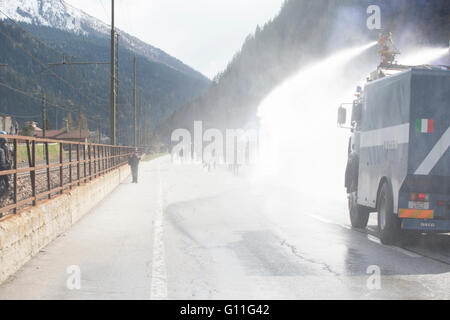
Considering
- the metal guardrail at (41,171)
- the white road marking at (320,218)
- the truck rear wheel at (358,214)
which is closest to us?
the metal guardrail at (41,171)

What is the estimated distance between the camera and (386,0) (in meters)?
69.3

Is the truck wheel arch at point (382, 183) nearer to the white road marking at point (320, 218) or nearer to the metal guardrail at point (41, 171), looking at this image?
the white road marking at point (320, 218)

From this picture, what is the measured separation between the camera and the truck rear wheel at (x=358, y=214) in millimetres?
12508

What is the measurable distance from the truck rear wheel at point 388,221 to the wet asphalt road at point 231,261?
0.62ft

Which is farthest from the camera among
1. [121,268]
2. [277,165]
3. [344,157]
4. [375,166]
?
[277,165]

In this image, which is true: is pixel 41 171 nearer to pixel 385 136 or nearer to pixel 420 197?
pixel 385 136

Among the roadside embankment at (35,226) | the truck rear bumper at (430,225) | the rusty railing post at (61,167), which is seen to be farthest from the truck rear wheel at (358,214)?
the rusty railing post at (61,167)

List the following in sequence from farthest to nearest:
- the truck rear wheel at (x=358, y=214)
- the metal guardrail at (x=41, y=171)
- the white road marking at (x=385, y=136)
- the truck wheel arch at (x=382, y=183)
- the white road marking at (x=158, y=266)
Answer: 1. the truck rear wheel at (x=358, y=214)
2. the truck wheel arch at (x=382, y=183)
3. the white road marking at (x=385, y=136)
4. the metal guardrail at (x=41, y=171)
5. the white road marking at (x=158, y=266)

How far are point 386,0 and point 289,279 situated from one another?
224 ft

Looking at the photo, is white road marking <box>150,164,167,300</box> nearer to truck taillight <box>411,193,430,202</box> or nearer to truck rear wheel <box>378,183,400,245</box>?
truck rear wheel <box>378,183,400,245</box>

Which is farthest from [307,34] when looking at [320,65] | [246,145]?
[246,145]

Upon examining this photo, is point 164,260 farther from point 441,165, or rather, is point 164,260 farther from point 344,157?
point 344,157

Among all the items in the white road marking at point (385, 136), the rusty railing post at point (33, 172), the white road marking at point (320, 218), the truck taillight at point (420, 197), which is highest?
the white road marking at point (385, 136)

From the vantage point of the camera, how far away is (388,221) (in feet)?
32.9
